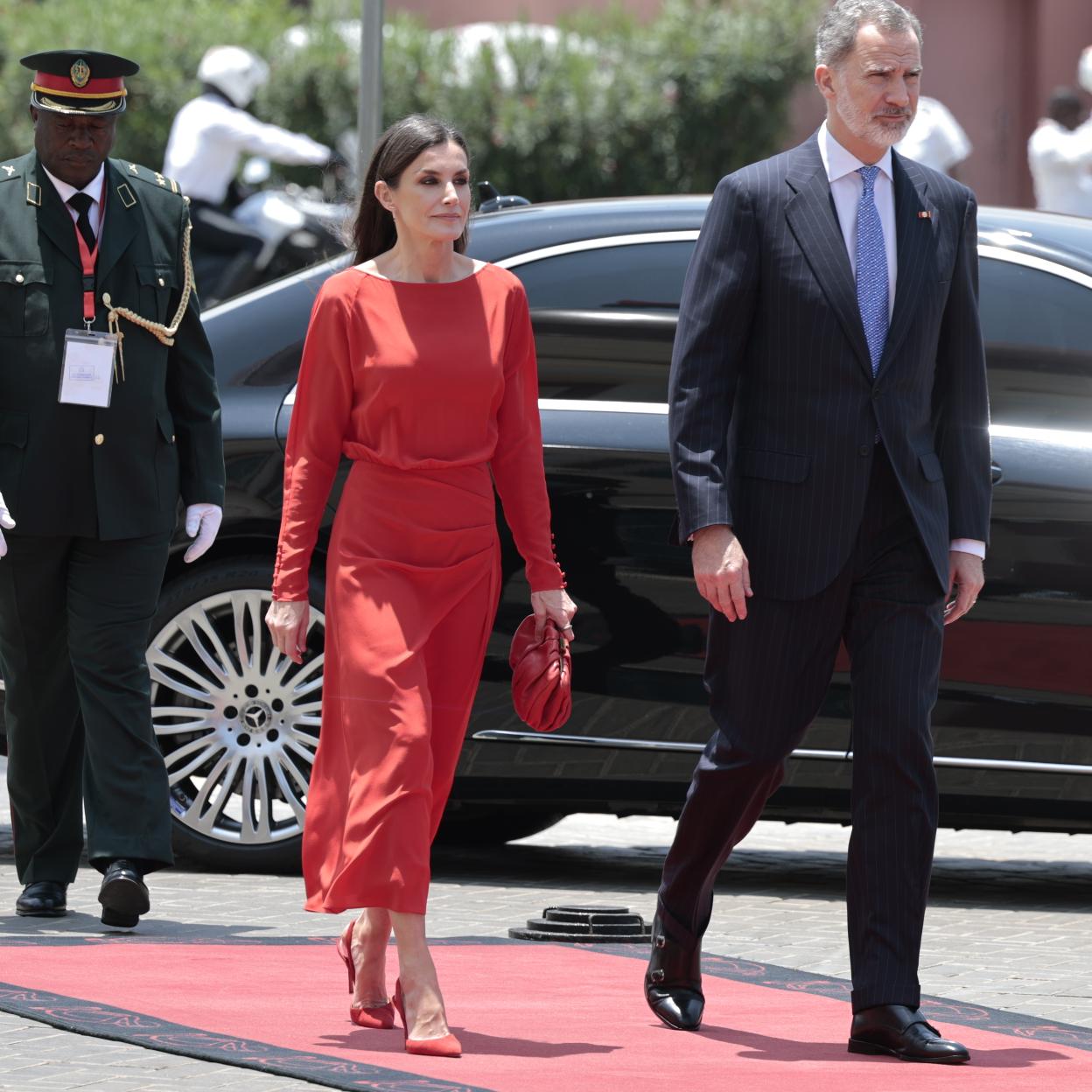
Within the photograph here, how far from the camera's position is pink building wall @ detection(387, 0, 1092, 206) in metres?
27.3

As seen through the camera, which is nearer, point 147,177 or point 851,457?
point 851,457

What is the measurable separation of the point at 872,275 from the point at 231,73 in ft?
38.6

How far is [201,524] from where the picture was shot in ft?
23.1

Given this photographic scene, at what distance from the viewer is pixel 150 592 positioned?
7.03 metres

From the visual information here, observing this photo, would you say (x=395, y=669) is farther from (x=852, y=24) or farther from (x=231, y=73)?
(x=231, y=73)

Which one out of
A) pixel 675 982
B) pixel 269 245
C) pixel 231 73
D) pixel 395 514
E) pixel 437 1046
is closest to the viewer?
pixel 437 1046

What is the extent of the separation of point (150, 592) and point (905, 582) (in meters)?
2.25

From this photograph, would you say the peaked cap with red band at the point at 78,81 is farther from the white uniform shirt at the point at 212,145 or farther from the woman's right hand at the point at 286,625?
the white uniform shirt at the point at 212,145

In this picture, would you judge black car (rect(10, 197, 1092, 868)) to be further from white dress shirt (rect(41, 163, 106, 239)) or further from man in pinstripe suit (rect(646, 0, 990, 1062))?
man in pinstripe suit (rect(646, 0, 990, 1062))

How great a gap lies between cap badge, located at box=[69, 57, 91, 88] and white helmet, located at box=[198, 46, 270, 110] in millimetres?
9760

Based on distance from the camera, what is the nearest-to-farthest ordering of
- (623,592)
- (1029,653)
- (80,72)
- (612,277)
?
(80,72)
(1029,653)
(623,592)
(612,277)

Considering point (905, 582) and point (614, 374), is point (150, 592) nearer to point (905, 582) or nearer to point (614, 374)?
point (614, 374)

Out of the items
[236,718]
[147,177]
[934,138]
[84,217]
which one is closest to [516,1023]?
[236,718]

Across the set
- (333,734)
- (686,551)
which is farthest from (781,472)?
(686,551)
